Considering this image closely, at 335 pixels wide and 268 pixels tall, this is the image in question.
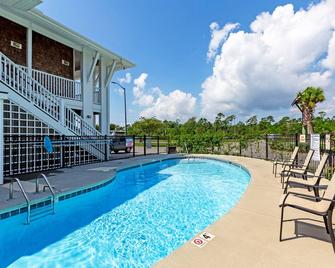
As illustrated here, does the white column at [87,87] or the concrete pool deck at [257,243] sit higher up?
the white column at [87,87]

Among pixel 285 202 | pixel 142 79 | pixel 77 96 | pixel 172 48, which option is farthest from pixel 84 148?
pixel 142 79

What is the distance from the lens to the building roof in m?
8.09

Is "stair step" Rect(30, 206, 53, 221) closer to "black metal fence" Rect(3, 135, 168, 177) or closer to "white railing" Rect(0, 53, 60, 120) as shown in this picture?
"black metal fence" Rect(3, 135, 168, 177)

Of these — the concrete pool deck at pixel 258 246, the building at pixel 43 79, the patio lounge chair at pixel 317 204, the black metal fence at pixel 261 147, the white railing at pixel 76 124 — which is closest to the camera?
the concrete pool deck at pixel 258 246

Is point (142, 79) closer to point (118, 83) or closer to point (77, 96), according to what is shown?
point (118, 83)

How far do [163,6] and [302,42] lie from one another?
8.28 m

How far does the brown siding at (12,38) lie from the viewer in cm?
921

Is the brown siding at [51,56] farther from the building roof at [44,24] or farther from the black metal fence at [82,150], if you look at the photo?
the black metal fence at [82,150]

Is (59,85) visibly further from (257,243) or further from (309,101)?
(309,101)

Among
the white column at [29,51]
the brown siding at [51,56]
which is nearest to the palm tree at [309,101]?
the brown siding at [51,56]

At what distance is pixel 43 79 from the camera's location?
1052 cm

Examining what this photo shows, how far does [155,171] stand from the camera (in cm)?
1113

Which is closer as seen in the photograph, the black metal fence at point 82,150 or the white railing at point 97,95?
the black metal fence at point 82,150

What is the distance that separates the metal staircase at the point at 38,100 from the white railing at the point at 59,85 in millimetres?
1148
